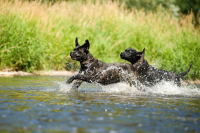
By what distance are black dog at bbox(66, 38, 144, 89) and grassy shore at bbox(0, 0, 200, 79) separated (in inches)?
197

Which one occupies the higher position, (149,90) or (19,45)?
(19,45)

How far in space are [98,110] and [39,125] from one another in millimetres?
1602

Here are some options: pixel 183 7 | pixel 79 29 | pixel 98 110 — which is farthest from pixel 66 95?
pixel 183 7

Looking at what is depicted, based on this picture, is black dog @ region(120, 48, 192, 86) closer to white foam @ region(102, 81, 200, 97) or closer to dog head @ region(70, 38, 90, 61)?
white foam @ region(102, 81, 200, 97)

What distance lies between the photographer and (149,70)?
11125 mm

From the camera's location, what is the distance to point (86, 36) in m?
17.1

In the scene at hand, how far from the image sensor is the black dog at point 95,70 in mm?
9547

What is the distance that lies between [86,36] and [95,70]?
7.65m

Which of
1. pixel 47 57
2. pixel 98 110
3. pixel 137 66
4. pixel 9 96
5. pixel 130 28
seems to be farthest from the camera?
pixel 130 28

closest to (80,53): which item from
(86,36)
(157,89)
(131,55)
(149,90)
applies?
(131,55)

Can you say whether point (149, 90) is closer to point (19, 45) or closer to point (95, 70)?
point (95, 70)

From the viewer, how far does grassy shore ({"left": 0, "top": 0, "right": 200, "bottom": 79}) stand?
14.5 meters

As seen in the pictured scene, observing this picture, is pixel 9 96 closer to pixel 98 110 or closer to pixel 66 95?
pixel 66 95

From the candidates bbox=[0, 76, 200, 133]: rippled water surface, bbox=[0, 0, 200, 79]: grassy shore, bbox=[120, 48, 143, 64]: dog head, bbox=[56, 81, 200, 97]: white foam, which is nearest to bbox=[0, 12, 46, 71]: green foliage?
bbox=[0, 0, 200, 79]: grassy shore
